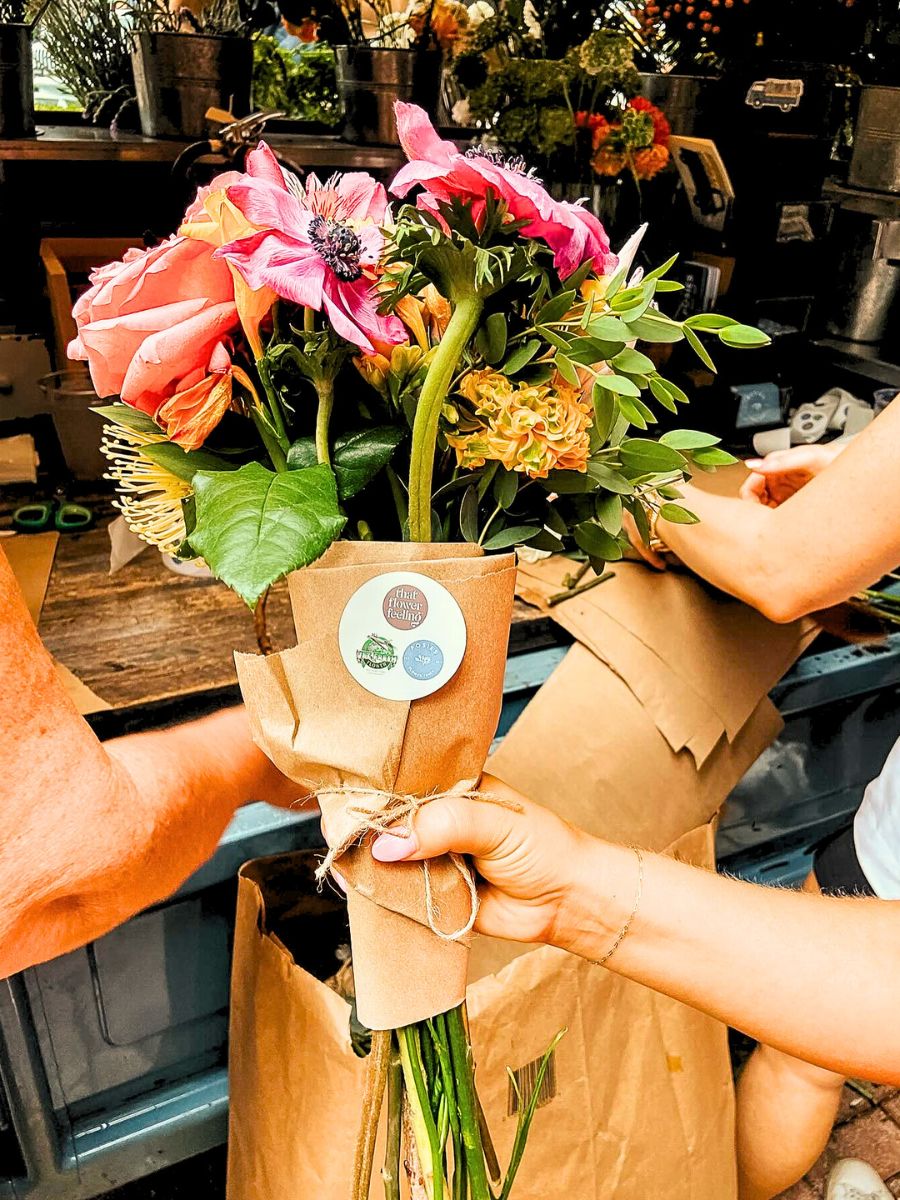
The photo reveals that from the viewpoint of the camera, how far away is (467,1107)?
92 cm

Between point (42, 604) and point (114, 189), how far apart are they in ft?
3.33

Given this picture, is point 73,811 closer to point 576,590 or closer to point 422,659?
point 422,659

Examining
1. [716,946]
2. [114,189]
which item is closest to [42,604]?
[114,189]

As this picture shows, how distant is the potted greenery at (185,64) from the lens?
1.73 meters

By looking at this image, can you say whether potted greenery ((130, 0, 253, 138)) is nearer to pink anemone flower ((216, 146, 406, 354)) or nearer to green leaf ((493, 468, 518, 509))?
pink anemone flower ((216, 146, 406, 354))

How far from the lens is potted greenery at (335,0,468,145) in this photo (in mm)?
1923

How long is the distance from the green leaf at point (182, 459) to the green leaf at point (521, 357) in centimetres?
24

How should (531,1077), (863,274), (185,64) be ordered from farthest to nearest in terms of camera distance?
(863,274), (185,64), (531,1077)

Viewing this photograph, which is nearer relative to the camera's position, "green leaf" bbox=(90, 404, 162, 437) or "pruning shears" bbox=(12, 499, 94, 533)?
"green leaf" bbox=(90, 404, 162, 437)

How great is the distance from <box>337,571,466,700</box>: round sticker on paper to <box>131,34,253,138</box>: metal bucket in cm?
138

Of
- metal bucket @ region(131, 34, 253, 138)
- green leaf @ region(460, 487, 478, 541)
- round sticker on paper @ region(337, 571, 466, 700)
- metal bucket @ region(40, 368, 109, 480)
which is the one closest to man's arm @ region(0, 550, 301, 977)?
round sticker on paper @ region(337, 571, 466, 700)

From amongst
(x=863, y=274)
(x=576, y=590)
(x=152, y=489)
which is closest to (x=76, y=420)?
(x=576, y=590)

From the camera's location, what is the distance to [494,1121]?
112cm

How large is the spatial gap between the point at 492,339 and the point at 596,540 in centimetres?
22
